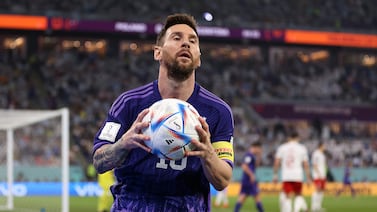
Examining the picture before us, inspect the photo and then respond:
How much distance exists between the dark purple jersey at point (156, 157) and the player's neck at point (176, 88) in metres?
0.04

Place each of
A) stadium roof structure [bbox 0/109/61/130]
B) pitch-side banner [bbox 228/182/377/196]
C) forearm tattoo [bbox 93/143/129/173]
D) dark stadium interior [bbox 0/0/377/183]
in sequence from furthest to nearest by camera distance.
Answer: dark stadium interior [bbox 0/0/377/183], pitch-side banner [bbox 228/182/377/196], stadium roof structure [bbox 0/109/61/130], forearm tattoo [bbox 93/143/129/173]

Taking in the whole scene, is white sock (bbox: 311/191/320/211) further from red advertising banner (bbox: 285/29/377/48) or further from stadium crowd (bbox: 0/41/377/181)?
red advertising banner (bbox: 285/29/377/48)

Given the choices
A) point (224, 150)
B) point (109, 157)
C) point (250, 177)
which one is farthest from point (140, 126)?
point (250, 177)

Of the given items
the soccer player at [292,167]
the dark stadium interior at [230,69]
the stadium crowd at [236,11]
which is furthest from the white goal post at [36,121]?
the stadium crowd at [236,11]

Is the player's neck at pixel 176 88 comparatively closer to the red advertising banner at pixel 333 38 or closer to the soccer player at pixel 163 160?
the soccer player at pixel 163 160

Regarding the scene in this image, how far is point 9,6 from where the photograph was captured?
4081cm

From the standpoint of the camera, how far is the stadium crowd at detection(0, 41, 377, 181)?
1537 inches

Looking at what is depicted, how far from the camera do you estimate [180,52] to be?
4.69 metres

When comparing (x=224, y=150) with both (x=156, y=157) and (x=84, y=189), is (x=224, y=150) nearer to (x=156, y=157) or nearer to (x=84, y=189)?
(x=156, y=157)

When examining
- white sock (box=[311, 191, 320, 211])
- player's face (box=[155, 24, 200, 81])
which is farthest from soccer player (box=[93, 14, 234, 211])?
white sock (box=[311, 191, 320, 211])

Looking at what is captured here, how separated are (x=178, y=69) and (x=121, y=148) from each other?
620mm

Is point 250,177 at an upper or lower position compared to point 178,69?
upper

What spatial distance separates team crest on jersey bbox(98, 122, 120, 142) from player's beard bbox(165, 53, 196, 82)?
51 cm

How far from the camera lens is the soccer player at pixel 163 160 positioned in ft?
15.7
